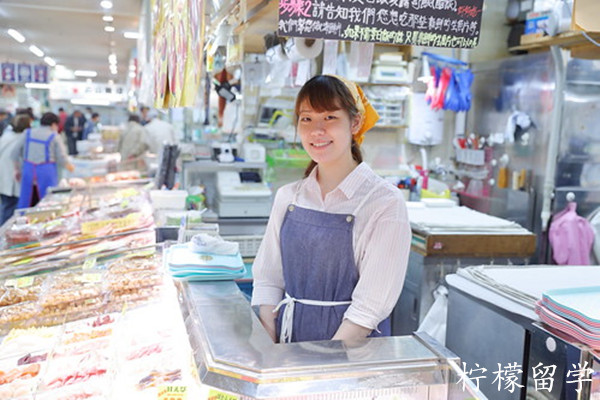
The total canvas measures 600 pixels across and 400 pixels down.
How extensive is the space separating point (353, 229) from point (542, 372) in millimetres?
846

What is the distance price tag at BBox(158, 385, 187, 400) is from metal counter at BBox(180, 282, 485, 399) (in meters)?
0.17

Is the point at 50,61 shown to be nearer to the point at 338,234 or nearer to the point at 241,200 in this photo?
the point at 241,200

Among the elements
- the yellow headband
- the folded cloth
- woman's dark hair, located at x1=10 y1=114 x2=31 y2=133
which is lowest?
the folded cloth

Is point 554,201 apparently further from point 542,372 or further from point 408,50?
point 542,372

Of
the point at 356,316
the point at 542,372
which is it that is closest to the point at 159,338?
the point at 356,316

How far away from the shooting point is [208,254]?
7.98 ft

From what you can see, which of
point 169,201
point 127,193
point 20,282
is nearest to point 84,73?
point 127,193

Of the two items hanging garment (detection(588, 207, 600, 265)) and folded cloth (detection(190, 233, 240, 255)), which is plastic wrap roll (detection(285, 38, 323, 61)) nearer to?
folded cloth (detection(190, 233, 240, 255))

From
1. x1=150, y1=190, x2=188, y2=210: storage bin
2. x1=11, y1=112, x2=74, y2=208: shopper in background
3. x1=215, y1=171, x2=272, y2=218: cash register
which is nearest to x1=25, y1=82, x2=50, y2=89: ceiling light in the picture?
x1=11, y1=112, x2=74, y2=208: shopper in background

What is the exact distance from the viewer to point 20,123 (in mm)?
8234

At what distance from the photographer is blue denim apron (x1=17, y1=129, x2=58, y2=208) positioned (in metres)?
8.08

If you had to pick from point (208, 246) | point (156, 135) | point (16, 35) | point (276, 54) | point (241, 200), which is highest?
point (16, 35)

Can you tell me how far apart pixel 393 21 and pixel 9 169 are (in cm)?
703

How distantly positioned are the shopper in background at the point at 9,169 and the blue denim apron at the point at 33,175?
0.34 feet
